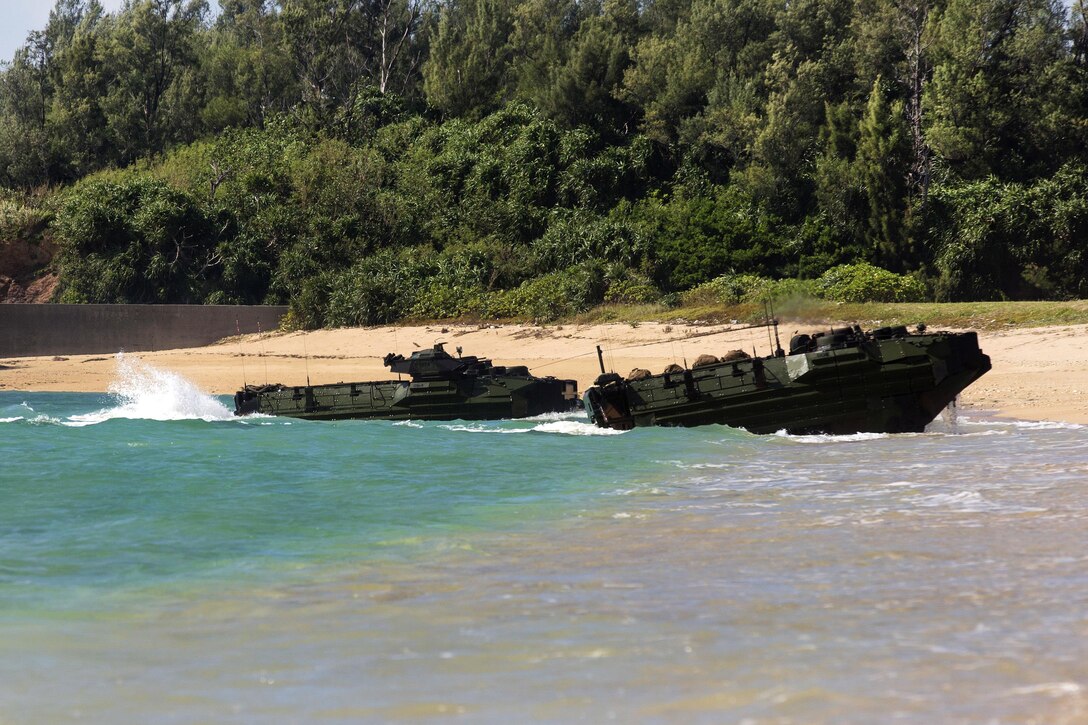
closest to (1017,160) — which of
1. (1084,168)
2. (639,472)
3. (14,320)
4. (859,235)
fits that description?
(1084,168)

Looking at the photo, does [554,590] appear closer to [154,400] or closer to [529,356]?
[154,400]

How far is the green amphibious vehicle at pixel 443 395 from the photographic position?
96.7ft

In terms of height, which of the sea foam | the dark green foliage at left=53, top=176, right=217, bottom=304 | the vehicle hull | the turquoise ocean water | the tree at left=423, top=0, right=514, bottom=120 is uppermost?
the tree at left=423, top=0, right=514, bottom=120

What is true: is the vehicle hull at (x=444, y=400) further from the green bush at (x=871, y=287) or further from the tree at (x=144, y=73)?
the tree at (x=144, y=73)

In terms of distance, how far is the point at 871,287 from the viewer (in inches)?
1592

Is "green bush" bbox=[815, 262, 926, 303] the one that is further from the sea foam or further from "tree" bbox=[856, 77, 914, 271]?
the sea foam

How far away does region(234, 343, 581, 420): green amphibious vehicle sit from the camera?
29.5 metres

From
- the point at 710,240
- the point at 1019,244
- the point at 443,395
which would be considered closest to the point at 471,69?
the point at 710,240

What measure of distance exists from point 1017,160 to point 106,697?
44.9 meters

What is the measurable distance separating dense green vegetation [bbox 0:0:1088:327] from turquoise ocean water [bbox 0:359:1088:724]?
83.3ft

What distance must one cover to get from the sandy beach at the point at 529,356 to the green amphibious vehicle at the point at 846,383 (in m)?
3.56

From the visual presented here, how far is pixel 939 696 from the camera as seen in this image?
6.74 metres

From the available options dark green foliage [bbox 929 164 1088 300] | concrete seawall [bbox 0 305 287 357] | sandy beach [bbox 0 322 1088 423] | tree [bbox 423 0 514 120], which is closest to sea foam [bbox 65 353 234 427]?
sandy beach [bbox 0 322 1088 423]

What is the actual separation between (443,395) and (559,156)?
2872 cm
